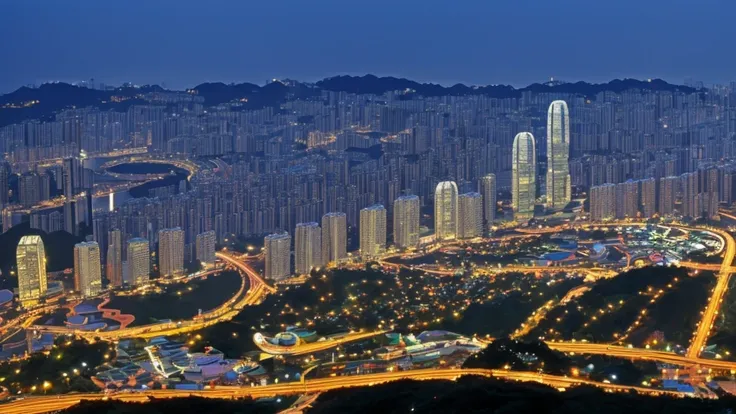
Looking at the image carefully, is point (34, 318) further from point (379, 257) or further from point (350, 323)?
point (379, 257)

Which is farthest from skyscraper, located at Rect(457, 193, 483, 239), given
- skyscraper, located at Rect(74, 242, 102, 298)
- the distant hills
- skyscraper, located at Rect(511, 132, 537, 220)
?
the distant hills

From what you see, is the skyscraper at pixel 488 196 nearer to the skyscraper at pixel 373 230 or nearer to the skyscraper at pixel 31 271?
the skyscraper at pixel 373 230

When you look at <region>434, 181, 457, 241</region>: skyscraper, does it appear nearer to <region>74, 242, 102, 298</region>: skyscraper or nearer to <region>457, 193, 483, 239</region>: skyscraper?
<region>457, 193, 483, 239</region>: skyscraper

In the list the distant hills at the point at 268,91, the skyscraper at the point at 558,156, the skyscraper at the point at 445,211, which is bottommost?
the skyscraper at the point at 445,211

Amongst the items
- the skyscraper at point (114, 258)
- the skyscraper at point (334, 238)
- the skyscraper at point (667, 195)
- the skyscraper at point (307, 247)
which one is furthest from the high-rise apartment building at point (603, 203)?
the skyscraper at point (114, 258)

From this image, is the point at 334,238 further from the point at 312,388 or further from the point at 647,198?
the point at 312,388

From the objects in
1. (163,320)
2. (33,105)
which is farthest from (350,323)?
(33,105)

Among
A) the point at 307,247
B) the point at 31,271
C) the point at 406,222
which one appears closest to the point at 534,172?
the point at 406,222
